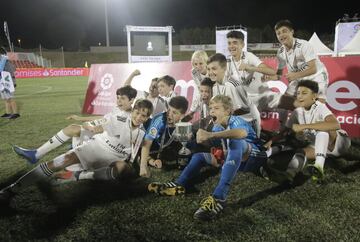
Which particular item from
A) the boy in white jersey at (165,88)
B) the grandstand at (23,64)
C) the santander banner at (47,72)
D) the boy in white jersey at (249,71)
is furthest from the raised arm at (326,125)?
the grandstand at (23,64)

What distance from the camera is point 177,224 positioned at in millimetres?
2938

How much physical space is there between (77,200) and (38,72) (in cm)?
3008

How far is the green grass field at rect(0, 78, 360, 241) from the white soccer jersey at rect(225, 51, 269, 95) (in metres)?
1.49

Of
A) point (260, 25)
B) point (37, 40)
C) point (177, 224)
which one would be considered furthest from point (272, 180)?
point (37, 40)

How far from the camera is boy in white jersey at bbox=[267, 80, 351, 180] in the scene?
398 centimetres

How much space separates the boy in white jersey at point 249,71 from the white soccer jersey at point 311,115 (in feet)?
2.04

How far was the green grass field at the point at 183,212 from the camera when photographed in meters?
2.75

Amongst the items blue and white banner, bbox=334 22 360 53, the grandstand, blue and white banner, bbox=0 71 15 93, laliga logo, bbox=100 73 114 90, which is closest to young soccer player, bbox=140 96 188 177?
laliga logo, bbox=100 73 114 90

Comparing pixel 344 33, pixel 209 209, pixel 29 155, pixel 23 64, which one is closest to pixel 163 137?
pixel 209 209

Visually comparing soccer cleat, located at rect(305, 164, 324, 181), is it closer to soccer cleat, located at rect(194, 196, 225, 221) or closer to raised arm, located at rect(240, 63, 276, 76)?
soccer cleat, located at rect(194, 196, 225, 221)

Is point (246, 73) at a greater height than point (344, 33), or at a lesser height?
lesser

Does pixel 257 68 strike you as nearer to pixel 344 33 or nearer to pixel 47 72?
pixel 344 33

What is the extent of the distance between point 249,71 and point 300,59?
763 mm

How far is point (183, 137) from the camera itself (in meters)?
4.02
